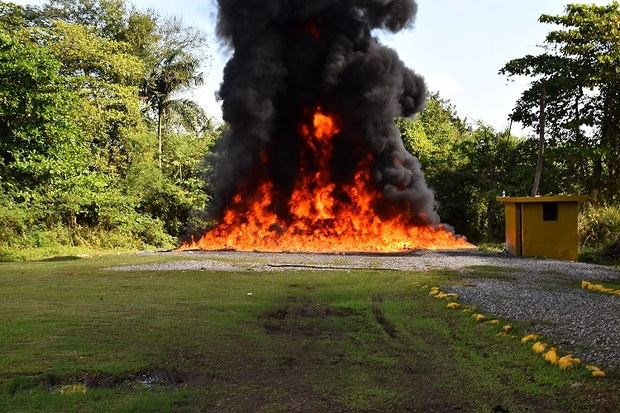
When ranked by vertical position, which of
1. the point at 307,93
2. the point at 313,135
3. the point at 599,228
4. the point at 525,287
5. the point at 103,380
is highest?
the point at 307,93

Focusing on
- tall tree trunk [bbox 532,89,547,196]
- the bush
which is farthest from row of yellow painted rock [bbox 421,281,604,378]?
tall tree trunk [bbox 532,89,547,196]

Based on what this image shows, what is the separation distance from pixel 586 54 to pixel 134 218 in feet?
75.7

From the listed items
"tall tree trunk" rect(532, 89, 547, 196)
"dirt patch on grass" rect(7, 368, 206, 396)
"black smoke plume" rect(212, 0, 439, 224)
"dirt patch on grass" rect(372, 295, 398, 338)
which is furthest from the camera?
"tall tree trunk" rect(532, 89, 547, 196)

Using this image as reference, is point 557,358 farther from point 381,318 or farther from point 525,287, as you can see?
point 525,287

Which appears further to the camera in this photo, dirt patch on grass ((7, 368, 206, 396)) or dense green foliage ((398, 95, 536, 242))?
dense green foliage ((398, 95, 536, 242))

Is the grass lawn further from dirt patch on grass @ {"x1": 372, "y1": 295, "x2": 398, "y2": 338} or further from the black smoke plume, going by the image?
the black smoke plume

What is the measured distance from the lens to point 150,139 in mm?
30250

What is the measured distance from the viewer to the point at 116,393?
462 centimetres

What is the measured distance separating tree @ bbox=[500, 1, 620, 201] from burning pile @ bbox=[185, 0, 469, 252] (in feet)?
A: 25.4

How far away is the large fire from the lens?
2152cm

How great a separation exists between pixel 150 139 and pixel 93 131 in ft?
11.3

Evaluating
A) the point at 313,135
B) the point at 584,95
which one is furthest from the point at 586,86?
the point at 313,135

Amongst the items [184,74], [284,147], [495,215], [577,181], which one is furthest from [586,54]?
[184,74]

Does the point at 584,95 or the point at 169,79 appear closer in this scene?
the point at 584,95
